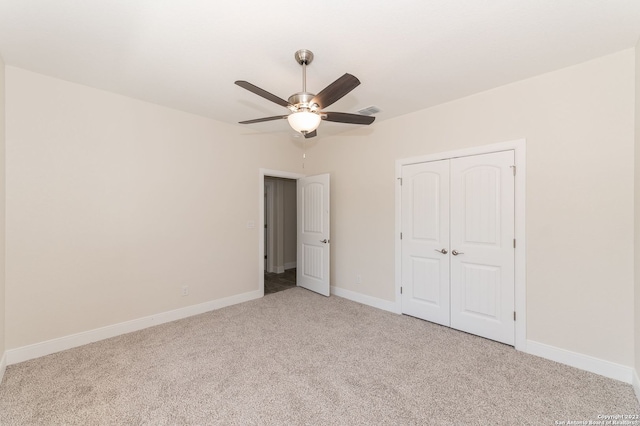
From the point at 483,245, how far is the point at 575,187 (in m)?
0.92

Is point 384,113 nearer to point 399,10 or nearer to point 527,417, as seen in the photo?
point 399,10

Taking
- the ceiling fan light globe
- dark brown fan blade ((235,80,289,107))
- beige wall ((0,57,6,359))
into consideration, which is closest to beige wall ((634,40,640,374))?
the ceiling fan light globe

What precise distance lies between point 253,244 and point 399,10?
11.2 ft

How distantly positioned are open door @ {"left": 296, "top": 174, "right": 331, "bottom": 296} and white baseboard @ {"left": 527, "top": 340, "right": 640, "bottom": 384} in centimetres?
258

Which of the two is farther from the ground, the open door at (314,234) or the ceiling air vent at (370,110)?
the ceiling air vent at (370,110)

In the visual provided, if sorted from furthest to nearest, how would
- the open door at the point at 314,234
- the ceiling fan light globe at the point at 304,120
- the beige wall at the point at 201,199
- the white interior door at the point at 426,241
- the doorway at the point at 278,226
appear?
1. the doorway at the point at 278,226
2. the open door at the point at 314,234
3. the white interior door at the point at 426,241
4. the beige wall at the point at 201,199
5. the ceiling fan light globe at the point at 304,120

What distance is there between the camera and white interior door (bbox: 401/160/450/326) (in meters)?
3.17

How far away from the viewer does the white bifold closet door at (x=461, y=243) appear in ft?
9.00

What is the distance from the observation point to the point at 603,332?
2.23 m

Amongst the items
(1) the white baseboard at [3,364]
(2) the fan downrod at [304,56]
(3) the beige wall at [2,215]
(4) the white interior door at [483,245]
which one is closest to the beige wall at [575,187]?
(4) the white interior door at [483,245]

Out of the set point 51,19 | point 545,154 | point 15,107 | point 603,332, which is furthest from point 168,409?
point 545,154

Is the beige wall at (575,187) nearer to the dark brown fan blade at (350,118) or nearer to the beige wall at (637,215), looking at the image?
the beige wall at (637,215)

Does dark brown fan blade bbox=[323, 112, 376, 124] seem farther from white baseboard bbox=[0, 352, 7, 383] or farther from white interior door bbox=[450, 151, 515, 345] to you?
white baseboard bbox=[0, 352, 7, 383]

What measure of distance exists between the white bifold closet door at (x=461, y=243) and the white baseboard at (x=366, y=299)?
22 centimetres
